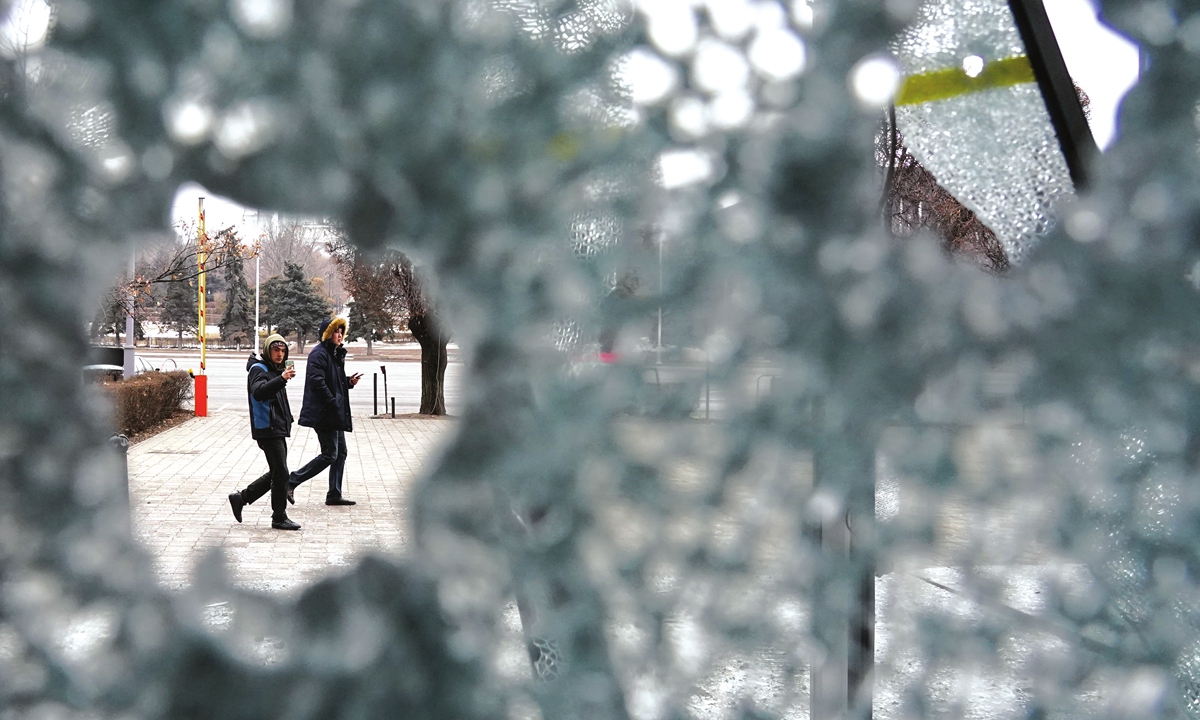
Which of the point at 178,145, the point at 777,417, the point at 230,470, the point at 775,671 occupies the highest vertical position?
the point at 178,145

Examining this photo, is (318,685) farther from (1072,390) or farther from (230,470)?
(230,470)

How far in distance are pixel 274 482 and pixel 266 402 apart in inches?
26.6

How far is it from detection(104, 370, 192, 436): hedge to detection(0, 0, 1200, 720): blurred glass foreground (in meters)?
12.5

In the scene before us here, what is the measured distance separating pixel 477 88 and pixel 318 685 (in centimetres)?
29

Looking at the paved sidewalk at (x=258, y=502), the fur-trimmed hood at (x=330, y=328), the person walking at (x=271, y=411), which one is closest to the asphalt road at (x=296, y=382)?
the paved sidewalk at (x=258, y=502)

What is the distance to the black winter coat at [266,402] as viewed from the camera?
7.36m

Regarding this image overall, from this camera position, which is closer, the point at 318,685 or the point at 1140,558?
the point at 318,685

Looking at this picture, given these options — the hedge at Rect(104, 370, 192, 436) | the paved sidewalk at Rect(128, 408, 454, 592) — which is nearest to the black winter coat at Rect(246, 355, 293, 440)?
the paved sidewalk at Rect(128, 408, 454, 592)

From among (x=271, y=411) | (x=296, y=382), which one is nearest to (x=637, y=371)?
(x=271, y=411)

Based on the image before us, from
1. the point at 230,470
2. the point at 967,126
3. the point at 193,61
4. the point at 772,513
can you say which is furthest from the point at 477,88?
the point at 230,470

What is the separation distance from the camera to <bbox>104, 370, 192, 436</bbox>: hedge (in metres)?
13.1

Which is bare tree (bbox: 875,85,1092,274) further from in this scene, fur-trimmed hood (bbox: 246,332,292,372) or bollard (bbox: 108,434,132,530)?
fur-trimmed hood (bbox: 246,332,292,372)

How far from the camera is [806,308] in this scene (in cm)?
48

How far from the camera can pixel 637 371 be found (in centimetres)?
47
